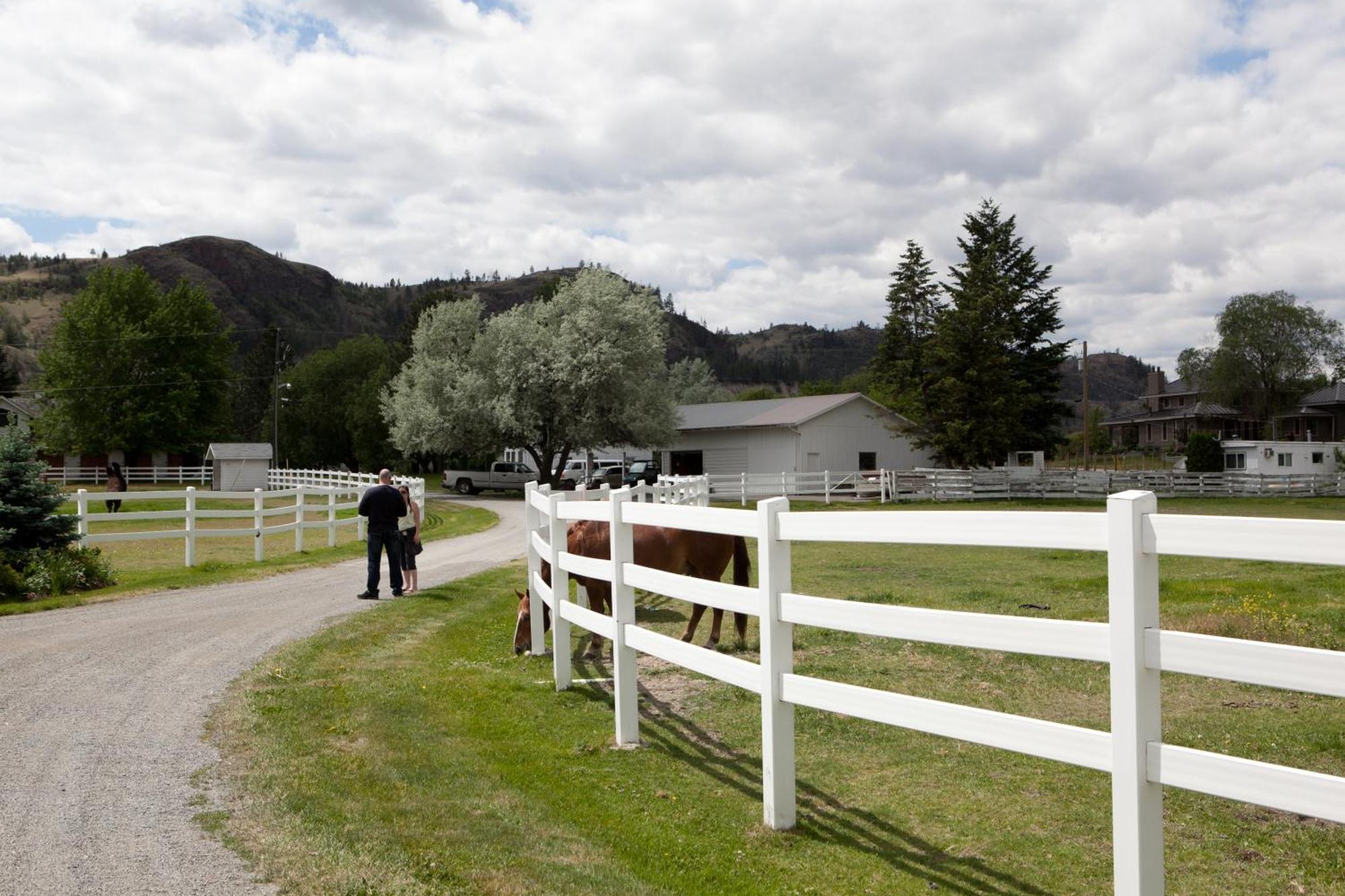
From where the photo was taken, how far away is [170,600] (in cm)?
1362

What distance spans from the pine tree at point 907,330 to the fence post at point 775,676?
55.3m

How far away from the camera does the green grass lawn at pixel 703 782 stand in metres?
4.30

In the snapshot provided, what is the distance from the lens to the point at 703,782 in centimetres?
570

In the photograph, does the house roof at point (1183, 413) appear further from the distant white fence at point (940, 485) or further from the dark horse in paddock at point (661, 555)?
the dark horse in paddock at point (661, 555)

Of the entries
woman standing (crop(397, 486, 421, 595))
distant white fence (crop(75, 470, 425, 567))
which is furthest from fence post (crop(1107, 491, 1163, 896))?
distant white fence (crop(75, 470, 425, 567))

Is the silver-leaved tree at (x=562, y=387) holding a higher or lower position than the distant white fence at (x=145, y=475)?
higher

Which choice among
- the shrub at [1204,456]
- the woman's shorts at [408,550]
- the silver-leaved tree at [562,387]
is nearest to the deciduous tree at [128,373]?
the silver-leaved tree at [562,387]

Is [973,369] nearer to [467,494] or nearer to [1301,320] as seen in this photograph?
[467,494]

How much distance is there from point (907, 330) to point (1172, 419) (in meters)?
48.6

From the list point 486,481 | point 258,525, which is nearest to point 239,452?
point 486,481

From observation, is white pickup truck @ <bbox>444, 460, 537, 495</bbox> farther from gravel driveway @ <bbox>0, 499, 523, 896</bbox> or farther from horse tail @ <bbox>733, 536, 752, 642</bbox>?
horse tail @ <bbox>733, 536, 752, 642</bbox>

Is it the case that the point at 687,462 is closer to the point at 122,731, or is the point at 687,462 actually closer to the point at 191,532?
the point at 191,532

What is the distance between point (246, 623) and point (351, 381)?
82.8 m

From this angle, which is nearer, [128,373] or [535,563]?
[535,563]
